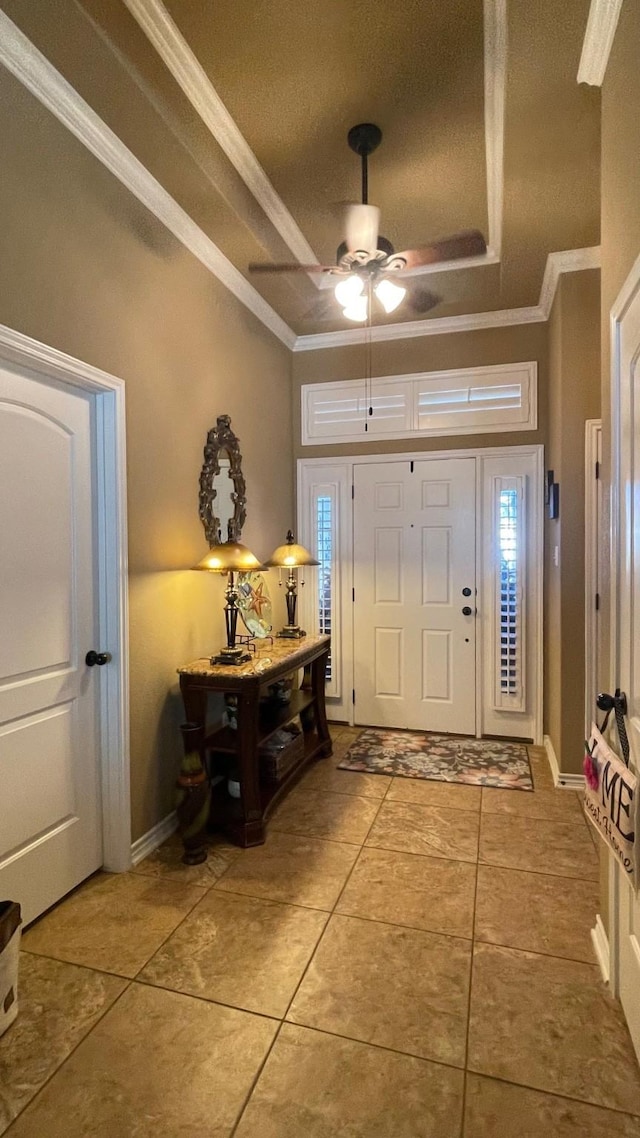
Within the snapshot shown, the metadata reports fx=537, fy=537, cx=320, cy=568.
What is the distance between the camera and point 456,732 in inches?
155

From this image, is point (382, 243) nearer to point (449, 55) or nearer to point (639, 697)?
point (449, 55)

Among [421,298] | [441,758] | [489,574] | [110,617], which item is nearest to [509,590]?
[489,574]

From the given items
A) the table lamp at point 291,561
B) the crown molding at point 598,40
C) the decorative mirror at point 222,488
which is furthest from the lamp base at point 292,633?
the crown molding at point 598,40

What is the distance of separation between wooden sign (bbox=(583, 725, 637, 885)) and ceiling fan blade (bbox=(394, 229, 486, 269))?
72.9 inches

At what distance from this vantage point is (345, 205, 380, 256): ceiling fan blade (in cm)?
213

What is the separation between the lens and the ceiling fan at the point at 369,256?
7.02 feet

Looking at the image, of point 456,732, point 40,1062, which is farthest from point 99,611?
point 456,732

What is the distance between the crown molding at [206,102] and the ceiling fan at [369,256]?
46cm

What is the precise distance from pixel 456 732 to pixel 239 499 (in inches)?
90.7

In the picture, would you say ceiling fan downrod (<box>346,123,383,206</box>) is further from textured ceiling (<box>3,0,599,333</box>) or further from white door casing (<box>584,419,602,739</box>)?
white door casing (<box>584,419,602,739</box>)

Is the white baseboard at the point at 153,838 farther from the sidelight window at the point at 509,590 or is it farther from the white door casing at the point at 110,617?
the sidelight window at the point at 509,590

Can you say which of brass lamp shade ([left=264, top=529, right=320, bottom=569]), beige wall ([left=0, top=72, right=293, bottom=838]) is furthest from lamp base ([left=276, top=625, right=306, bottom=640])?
beige wall ([left=0, top=72, right=293, bottom=838])

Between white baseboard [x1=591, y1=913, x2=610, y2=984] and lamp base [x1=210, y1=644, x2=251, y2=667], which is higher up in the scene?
lamp base [x1=210, y1=644, x2=251, y2=667]

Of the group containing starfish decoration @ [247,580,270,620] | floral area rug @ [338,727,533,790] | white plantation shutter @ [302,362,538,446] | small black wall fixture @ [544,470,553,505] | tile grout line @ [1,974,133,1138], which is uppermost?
white plantation shutter @ [302,362,538,446]
